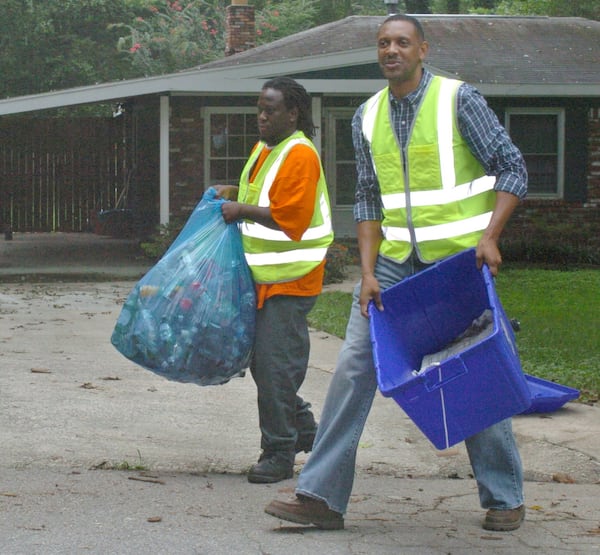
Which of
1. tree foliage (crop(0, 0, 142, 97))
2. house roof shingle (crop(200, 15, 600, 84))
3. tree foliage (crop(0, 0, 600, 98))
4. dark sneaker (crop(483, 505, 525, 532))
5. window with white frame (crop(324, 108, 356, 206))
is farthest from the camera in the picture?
tree foliage (crop(0, 0, 600, 98))

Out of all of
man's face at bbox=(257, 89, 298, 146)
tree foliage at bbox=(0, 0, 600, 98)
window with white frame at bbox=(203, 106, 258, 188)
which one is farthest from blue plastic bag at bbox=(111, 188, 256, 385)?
tree foliage at bbox=(0, 0, 600, 98)

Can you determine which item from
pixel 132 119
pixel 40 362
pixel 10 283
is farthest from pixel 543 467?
pixel 132 119

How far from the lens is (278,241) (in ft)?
18.5

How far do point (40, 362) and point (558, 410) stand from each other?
12.4 ft

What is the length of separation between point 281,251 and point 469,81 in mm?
13959

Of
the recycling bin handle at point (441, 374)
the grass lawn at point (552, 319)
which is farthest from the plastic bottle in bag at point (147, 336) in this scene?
the grass lawn at point (552, 319)

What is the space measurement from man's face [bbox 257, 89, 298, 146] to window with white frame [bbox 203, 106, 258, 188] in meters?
14.6

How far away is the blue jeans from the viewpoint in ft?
15.8

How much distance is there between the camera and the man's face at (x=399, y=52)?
189 inches

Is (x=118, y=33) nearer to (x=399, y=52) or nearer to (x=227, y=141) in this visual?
(x=227, y=141)

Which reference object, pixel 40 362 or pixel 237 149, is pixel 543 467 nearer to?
pixel 40 362

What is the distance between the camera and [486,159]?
4.77 m

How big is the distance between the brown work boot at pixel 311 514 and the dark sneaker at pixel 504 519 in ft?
1.87

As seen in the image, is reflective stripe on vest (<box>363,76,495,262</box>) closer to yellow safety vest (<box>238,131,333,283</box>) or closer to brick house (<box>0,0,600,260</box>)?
yellow safety vest (<box>238,131,333,283</box>)
